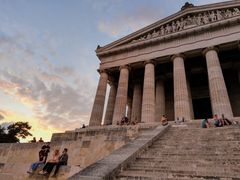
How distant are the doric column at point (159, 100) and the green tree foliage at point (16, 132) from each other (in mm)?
33045

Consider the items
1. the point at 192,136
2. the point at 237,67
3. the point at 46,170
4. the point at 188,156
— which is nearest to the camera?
the point at 188,156

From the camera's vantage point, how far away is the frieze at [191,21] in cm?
2278

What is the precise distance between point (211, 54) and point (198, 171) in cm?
1762

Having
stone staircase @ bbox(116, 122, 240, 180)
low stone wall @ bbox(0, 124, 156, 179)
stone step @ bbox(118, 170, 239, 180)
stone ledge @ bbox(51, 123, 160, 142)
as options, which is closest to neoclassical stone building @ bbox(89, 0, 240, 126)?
stone ledge @ bbox(51, 123, 160, 142)

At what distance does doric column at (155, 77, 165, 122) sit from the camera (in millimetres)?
24809

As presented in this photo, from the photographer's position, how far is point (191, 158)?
7.67 meters

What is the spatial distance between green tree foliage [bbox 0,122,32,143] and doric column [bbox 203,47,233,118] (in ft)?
132

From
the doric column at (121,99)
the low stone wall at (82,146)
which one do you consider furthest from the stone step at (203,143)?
the doric column at (121,99)

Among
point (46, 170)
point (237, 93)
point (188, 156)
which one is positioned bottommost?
point (46, 170)

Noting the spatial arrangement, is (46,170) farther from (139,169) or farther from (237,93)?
(237,93)

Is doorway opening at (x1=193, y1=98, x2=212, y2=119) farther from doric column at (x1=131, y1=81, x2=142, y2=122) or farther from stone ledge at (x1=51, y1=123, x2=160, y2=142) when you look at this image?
stone ledge at (x1=51, y1=123, x2=160, y2=142)

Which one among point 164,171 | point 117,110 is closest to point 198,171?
point 164,171

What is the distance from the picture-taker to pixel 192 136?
1124 cm

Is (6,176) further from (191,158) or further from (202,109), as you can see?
(202,109)
